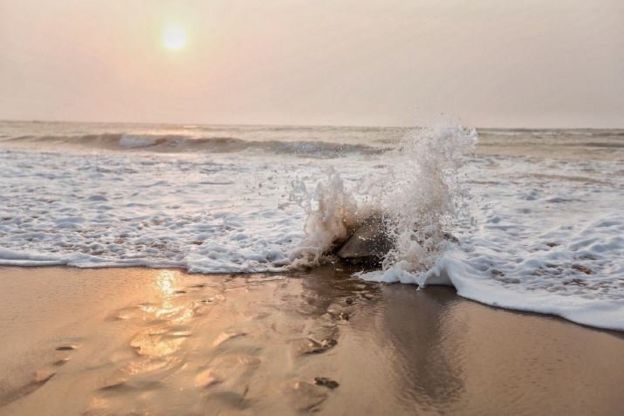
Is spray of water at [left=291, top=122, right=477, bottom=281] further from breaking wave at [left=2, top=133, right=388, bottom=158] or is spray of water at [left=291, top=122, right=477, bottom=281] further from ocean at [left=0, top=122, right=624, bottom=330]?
breaking wave at [left=2, top=133, right=388, bottom=158]

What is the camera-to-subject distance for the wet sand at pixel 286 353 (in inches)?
93.7

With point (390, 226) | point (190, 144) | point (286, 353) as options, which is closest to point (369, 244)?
point (390, 226)

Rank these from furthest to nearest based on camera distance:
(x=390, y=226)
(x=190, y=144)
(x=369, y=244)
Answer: (x=190, y=144) → (x=390, y=226) → (x=369, y=244)

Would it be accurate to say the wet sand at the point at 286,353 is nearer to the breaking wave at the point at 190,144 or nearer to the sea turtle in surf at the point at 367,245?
the sea turtle in surf at the point at 367,245

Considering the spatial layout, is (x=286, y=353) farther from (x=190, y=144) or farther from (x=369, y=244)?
(x=190, y=144)

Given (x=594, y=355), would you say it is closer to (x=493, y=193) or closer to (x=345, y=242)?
(x=345, y=242)

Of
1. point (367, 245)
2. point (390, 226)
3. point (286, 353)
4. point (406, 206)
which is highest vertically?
point (406, 206)

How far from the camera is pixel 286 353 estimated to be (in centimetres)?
287

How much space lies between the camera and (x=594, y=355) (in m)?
2.95

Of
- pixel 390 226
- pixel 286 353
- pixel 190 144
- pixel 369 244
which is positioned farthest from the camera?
pixel 190 144

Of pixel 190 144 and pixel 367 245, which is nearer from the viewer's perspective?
pixel 367 245

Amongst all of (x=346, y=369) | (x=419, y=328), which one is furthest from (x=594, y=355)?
(x=346, y=369)

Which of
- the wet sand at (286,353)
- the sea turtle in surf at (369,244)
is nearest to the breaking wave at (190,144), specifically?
the sea turtle in surf at (369,244)

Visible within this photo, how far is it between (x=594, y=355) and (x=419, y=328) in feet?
3.23
